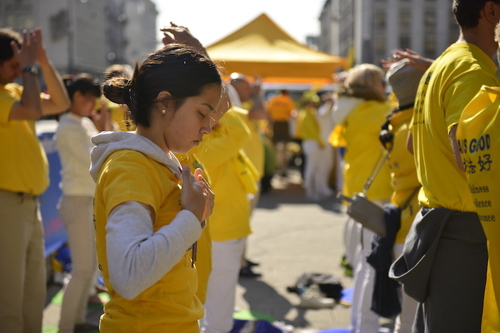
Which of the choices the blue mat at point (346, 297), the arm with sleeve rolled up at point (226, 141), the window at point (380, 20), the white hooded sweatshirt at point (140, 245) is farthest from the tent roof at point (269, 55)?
the window at point (380, 20)

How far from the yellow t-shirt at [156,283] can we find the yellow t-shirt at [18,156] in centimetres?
214

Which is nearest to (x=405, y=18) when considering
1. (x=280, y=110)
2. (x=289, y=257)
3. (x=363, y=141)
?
(x=280, y=110)

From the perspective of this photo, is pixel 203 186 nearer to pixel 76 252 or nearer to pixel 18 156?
pixel 18 156

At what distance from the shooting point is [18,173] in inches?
161

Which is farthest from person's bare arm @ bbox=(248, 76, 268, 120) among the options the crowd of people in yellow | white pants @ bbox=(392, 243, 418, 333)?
white pants @ bbox=(392, 243, 418, 333)

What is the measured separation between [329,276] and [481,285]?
3880 millimetres

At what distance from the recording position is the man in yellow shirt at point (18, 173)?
159 inches

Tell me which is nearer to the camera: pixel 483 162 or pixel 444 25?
pixel 483 162

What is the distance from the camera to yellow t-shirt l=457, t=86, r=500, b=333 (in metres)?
2.04

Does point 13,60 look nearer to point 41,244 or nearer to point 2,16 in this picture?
point 41,244

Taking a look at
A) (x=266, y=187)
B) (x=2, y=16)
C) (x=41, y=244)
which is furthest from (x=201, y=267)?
(x=2, y=16)

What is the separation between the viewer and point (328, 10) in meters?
98.9

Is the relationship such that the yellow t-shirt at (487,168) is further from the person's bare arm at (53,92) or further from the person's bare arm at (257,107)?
the person's bare arm at (257,107)

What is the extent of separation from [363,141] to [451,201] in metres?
2.72
